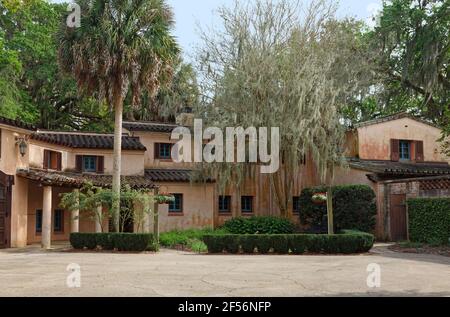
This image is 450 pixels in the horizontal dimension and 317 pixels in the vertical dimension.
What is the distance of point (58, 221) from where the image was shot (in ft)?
99.9

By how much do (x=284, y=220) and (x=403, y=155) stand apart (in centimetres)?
973

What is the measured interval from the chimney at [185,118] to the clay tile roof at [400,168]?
31.1 feet

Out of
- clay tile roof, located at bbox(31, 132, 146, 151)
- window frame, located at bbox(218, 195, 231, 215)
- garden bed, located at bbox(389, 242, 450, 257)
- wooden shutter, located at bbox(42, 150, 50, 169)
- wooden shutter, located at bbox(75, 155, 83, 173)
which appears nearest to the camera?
garden bed, located at bbox(389, 242, 450, 257)

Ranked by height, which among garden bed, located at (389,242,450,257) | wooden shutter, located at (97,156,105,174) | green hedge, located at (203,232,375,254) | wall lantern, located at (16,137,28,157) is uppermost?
wall lantern, located at (16,137,28,157)

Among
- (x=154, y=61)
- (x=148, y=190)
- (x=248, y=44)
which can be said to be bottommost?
(x=148, y=190)

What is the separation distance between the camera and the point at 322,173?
28.9m

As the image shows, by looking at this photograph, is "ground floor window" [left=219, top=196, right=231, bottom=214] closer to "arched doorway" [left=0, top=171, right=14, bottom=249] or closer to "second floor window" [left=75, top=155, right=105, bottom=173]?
"second floor window" [left=75, top=155, right=105, bottom=173]

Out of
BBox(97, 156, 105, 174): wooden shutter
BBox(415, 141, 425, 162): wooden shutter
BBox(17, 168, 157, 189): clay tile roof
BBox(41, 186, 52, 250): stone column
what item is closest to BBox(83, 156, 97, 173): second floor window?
BBox(97, 156, 105, 174): wooden shutter

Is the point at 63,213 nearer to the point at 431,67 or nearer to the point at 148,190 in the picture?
the point at 148,190

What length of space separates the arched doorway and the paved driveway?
514 cm

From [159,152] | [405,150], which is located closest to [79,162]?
[159,152]

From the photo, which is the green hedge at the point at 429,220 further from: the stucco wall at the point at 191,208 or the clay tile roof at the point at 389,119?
the stucco wall at the point at 191,208

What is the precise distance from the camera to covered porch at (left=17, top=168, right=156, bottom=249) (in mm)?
24781
